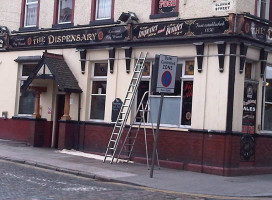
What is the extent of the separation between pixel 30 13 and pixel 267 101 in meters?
11.0

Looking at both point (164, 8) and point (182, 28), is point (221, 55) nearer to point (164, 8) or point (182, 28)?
point (182, 28)

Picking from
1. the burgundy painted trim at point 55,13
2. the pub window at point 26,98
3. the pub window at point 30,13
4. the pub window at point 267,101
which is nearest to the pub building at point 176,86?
the pub window at point 267,101

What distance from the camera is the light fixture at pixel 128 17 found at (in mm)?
18047

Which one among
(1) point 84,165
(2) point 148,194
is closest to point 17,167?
(1) point 84,165

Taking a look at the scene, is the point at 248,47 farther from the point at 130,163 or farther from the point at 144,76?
the point at 130,163

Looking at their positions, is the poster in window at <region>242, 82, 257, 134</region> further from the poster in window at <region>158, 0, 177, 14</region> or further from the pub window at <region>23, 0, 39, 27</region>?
the pub window at <region>23, 0, 39, 27</region>

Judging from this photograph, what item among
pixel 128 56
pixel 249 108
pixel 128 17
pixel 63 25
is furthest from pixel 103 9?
pixel 249 108

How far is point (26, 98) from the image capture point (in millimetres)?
22391

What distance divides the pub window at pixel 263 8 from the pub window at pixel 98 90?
5.87 metres

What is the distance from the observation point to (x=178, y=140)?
54.6 feet

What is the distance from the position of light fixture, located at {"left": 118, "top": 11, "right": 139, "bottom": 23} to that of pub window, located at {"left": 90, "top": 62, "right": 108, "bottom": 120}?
1972 mm

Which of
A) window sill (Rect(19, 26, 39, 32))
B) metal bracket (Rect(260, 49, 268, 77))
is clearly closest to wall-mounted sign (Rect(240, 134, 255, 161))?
metal bracket (Rect(260, 49, 268, 77))

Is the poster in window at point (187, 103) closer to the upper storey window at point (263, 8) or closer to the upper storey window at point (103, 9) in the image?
the upper storey window at point (263, 8)

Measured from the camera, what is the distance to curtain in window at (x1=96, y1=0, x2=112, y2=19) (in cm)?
1948
